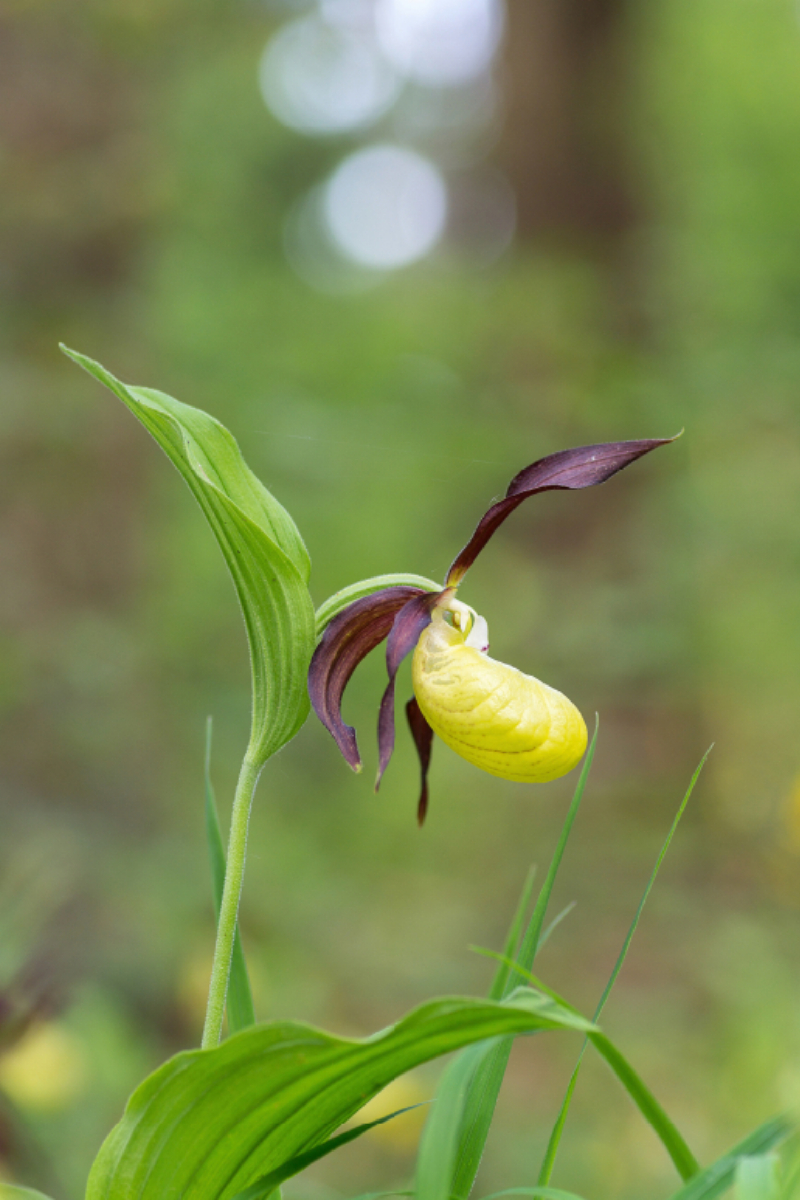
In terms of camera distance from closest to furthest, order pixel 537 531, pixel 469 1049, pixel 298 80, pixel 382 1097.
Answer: pixel 469 1049, pixel 382 1097, pixel 537 531, pixel 298 80

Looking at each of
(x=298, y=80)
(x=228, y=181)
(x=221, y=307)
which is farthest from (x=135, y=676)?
(x=298, y=80)

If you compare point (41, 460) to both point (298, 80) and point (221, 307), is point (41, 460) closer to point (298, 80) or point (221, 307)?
point (221, 307)

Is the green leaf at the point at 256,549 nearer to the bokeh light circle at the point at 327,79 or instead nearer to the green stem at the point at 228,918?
the green stem at the point at 228,918

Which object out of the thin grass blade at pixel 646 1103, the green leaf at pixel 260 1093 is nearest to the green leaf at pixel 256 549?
the green leaf at pixel 260 1093

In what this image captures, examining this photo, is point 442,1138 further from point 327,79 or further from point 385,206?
point 327,79

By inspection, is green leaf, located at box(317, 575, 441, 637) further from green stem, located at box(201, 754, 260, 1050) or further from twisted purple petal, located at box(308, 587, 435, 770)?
green stem, located at box(201, 754, 260, 1050)
